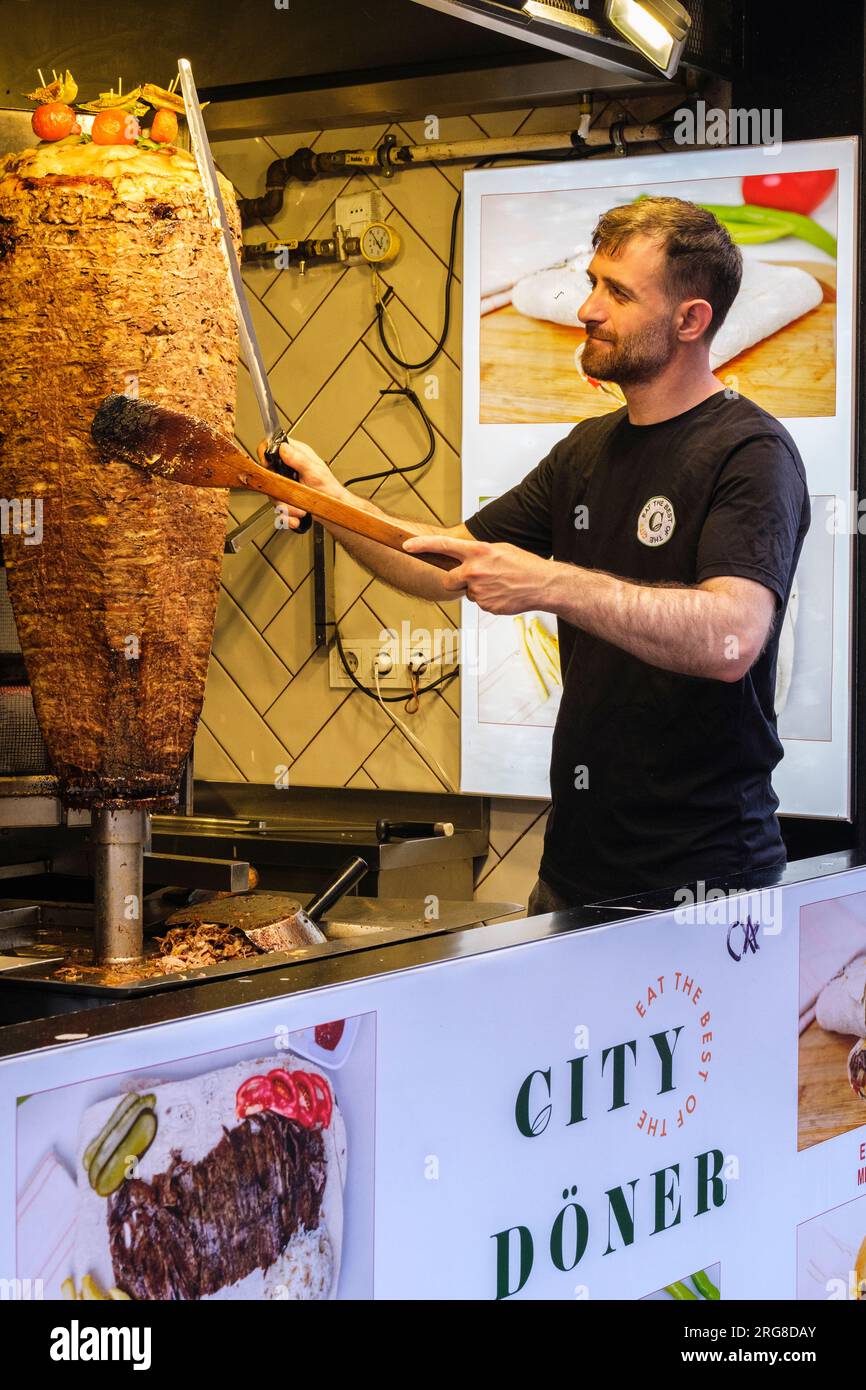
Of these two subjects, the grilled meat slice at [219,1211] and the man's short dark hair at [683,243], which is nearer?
the grilled meat slice at [219,1211]

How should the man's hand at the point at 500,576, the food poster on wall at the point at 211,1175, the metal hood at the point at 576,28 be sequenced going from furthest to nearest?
1. the metal hood at the point at 576,28
2. the man's hand at the point at 500,576
3. the food poster on wall at the point at 211,1175

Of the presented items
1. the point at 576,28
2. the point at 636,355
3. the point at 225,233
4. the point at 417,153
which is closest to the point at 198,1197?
the point at 225,233

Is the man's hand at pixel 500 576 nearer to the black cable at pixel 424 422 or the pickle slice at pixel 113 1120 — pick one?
the pickle slice at pixel 113 1120

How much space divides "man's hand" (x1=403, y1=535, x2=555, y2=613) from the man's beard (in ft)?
1.45

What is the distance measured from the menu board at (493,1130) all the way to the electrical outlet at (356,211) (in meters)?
1.47

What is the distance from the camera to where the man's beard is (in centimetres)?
152

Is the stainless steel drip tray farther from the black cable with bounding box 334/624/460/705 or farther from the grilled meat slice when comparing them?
the black cable with bounding box 334/624/460/705

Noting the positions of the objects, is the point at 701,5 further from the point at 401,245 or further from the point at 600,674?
the point at 600,674

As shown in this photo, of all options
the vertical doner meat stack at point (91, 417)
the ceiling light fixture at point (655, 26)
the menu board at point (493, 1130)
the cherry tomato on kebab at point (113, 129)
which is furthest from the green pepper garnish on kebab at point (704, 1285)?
the ceiling light fixture at point (655, 26)

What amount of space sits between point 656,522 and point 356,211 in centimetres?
119

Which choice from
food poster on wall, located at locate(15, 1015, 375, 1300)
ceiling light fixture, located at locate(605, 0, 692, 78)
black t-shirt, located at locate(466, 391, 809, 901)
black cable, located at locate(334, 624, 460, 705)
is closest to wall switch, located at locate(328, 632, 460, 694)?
black cable, located at locate(334, 624, 460, 705)

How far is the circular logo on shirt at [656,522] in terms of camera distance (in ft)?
4.82

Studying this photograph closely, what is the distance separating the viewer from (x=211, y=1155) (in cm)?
81
